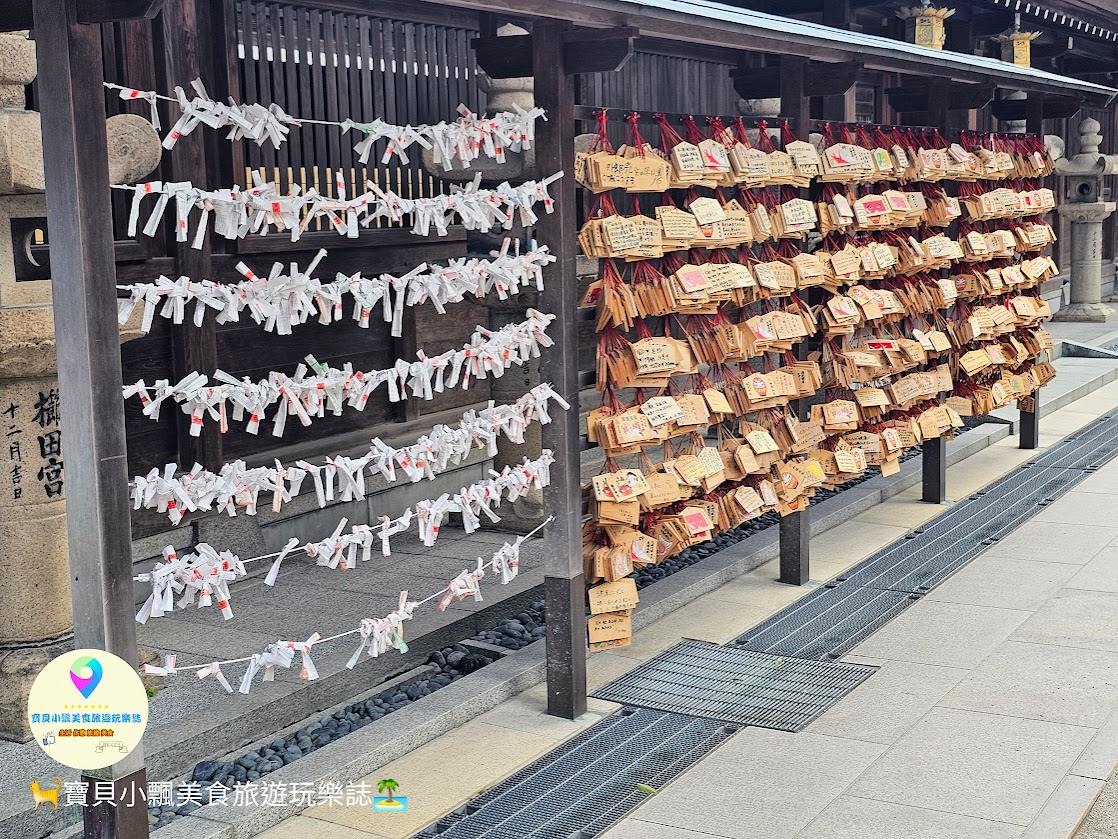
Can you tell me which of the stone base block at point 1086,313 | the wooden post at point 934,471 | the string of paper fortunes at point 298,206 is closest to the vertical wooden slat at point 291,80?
the string of paper fortunes at point 298,206

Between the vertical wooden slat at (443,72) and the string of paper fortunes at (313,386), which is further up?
the vertical wooden slat at (443,72)

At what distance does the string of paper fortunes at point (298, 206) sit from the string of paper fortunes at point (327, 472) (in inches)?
30.8

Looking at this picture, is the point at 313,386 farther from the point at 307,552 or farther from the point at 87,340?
the point at 87,340

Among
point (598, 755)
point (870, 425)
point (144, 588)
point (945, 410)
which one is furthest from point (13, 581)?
point (945, 410)

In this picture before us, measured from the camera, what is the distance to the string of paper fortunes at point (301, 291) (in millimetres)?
4207

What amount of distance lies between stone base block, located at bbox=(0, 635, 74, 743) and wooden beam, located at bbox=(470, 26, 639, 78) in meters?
3.26

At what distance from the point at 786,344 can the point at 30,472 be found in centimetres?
412

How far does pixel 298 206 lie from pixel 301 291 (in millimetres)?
291

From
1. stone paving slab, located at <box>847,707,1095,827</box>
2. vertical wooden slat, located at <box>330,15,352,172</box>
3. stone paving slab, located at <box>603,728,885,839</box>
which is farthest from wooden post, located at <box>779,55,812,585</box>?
vertical wooden slat, located at <box>330,15,352,172</box>

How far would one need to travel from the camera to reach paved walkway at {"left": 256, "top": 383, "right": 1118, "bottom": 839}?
16.3ft

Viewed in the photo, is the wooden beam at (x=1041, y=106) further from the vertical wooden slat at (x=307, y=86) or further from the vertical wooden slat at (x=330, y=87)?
the vertical wooden slat at (x=307, y=86)

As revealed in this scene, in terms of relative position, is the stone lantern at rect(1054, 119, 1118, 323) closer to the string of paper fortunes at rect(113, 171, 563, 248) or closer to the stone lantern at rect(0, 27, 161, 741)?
the string of paper fortunes at rect(113, 171, 563, 248)

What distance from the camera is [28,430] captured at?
5512 mm

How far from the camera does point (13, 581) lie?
5.55m
